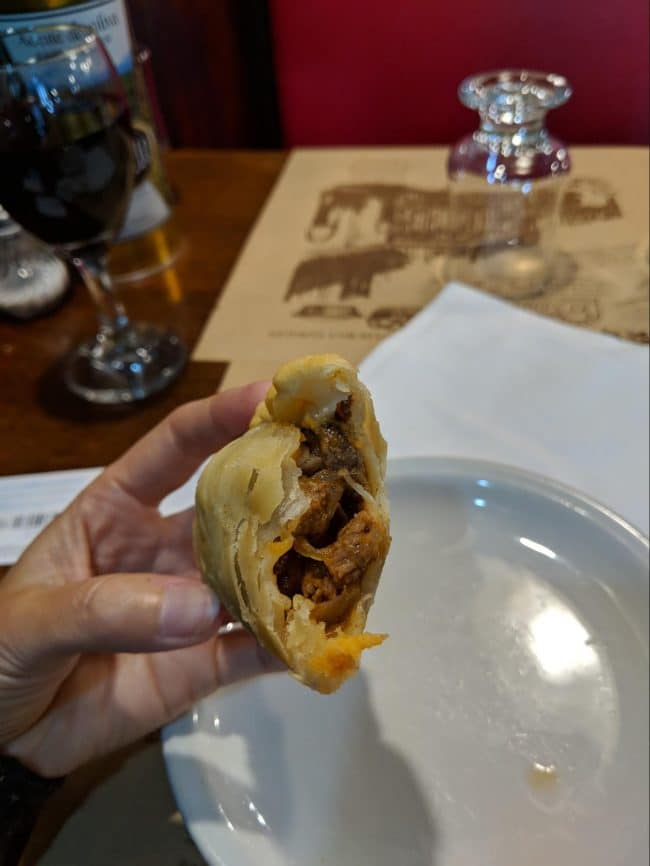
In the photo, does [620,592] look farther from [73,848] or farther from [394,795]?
[73,848]

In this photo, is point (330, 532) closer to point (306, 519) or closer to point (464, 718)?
point (306, 519)

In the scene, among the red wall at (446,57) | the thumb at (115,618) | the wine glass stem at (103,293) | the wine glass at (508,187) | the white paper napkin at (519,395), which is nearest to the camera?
the thumb at (115,618)

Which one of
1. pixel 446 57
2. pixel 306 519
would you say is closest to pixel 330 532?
pixel 306 519

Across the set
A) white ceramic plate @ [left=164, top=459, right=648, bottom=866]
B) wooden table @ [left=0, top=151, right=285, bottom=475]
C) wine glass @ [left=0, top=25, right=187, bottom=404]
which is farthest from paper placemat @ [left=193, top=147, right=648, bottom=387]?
white ceramic plate @ [left=164, top=459, right=648, bottom=866]

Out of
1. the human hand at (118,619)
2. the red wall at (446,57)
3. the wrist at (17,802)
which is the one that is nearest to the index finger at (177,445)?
the human hand at (118,619)

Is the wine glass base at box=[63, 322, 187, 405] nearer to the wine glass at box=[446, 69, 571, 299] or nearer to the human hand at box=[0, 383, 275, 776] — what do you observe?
the human hand at box=[0, 383, 275, 776]

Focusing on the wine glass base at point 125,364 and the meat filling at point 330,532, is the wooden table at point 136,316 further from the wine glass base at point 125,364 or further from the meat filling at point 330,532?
the meat filling at point 330,532
